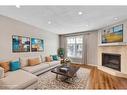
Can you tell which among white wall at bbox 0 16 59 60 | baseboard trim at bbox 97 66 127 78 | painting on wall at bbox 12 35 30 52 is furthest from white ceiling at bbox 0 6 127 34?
baseboard trim at bbox 97 66 127 78

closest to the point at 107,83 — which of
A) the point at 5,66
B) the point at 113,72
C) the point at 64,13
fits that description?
the point at 113,72

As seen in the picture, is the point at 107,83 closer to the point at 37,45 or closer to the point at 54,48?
the point at 37,45

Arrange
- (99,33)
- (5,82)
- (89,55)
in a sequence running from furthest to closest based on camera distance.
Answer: (89,55), (99,33), (5,82)

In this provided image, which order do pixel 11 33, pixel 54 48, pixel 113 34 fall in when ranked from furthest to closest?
pixel 54 48
pixel 113 34
pixel 11 33

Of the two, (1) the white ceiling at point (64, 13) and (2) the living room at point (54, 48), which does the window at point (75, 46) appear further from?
(1) the white ceiling at point (64, 13)

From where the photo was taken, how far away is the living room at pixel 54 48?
9.13 feet

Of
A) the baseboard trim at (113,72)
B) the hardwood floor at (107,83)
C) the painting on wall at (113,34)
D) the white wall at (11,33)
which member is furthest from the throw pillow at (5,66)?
the painting on wall at (113,34)

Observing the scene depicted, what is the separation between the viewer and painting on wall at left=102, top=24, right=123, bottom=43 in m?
4.14

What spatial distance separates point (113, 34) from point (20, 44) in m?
4.58

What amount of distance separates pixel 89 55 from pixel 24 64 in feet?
13.9

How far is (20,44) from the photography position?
161 inches
